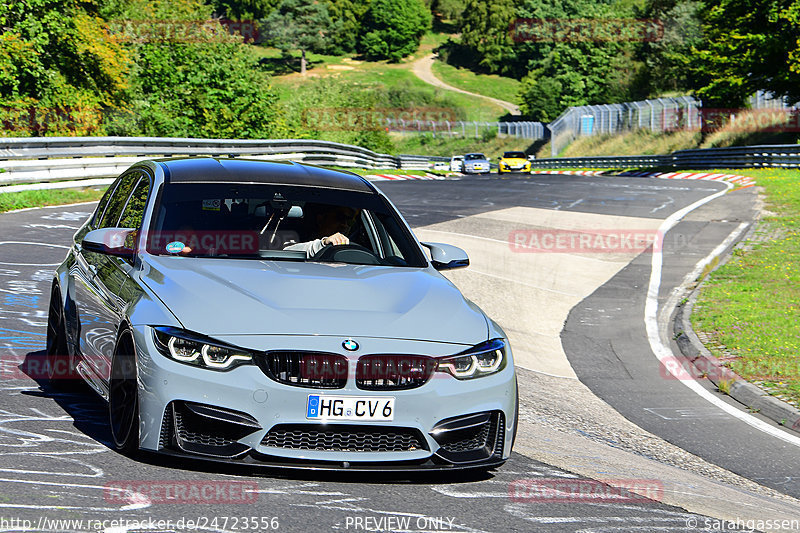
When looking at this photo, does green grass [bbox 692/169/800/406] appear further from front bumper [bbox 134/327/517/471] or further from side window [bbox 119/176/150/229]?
side window [bbox 119/176/150/229]

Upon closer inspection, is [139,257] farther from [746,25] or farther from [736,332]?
[746,25]

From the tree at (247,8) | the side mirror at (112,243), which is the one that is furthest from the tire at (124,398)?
the tree at (247,8)

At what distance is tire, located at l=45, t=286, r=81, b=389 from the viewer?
6.79 metres

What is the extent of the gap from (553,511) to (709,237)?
17223 millimetres

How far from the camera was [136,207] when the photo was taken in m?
6.55

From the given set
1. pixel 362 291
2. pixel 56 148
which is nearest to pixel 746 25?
pixel 56 148

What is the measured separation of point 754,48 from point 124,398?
53.7 m

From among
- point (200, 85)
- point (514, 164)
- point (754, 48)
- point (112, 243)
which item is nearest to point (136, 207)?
point (112, 243)

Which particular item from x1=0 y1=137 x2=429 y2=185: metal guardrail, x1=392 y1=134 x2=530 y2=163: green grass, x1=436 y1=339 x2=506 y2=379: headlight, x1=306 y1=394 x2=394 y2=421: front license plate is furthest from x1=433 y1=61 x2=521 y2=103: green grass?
x1=306 y1=394 x2=394 y2=421: front license plate

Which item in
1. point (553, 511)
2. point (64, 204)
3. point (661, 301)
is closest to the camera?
point (553, 511)

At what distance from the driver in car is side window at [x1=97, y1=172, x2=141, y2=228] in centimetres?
135

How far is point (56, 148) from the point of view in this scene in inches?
860

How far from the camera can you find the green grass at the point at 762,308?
1103 cm

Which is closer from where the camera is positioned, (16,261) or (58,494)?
(58,494)
